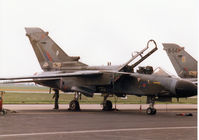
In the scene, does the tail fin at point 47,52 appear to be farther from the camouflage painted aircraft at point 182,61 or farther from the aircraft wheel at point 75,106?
the camouflage painted aircraft at point 182,61

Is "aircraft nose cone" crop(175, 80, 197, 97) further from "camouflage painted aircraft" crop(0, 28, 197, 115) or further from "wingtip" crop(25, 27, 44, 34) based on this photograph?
"wingtip" crop(25, 27, 44, 34)

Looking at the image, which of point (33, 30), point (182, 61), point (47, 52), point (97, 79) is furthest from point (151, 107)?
→ point (182, 61)

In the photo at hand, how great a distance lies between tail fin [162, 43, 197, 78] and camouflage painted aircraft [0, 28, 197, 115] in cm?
954

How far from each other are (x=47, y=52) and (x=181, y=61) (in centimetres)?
1161

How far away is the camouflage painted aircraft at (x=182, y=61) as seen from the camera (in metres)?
29.6

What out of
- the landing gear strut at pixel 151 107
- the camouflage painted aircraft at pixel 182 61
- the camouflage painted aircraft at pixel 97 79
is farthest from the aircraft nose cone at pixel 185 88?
the camouflage painted aircraft at pixel 182 61

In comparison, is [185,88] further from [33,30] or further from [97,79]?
[33,30]

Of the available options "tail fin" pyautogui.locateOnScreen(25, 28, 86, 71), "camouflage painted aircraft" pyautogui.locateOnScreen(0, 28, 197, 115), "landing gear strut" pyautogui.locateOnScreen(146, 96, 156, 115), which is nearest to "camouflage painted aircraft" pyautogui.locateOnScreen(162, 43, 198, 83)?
"camouflage painted aircraft" pyautogui.locateOnScreen(0, 28, 197, 115)

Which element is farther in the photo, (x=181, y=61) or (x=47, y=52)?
(x=181, y=61)

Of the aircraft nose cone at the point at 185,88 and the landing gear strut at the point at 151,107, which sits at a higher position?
the aircraft nose cone at the point at 185,88

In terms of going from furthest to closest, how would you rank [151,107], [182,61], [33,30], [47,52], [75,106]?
[182,61]
[33,30]
[47,52]
[75,106]
[151,107]

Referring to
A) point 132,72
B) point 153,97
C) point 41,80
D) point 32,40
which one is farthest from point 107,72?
point 32,40

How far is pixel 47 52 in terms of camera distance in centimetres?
2434

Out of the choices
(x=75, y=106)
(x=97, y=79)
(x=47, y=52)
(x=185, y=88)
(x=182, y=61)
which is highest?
(x=182, y=61)
